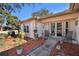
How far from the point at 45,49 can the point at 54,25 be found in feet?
2.31

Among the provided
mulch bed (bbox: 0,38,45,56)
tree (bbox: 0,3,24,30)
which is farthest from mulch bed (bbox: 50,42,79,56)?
tree (bbox: 0,3,24,30)

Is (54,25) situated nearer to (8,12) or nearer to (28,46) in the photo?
(28,46)

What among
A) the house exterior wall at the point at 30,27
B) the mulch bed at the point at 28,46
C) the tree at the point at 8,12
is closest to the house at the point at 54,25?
the house exterior wall at the point at 30,27

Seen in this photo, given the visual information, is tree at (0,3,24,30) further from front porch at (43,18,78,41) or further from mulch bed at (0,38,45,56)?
front porch at (43,18,78,41)

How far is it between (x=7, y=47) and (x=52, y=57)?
1.23 meters

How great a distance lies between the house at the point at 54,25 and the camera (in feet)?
13.0

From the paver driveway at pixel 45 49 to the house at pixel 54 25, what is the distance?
22cm

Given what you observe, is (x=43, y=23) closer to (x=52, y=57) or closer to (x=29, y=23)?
(x=29, y=23)

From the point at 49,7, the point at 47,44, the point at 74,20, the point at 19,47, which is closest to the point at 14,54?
the point at 19,47

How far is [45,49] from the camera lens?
4.15 m

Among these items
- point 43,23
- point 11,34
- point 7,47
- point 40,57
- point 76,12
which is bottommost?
point 40,57

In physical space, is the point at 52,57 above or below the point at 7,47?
below

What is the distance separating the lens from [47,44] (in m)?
4.17

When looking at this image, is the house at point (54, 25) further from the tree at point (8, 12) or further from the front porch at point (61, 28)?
the tree at point (8, 12)
